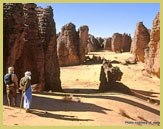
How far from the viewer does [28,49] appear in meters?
14.8

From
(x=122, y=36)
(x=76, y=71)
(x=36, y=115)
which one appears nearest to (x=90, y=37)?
(x=122, y=36)

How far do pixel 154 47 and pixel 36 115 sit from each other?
56.2 ft

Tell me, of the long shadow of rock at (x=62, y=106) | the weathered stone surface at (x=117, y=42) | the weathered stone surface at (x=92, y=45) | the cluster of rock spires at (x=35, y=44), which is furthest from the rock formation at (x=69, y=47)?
the long shadow of rock at (x=62, y=106)

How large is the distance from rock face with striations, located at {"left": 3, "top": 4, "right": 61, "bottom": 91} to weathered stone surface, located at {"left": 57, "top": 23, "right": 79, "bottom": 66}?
18.5m

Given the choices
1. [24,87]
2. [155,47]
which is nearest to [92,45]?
[155,47]

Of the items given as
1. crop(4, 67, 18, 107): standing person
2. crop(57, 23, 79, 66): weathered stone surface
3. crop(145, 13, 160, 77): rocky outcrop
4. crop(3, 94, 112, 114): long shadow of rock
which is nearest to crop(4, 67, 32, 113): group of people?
crop(4, 67, 18, 107): standing person

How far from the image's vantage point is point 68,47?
1407 inches

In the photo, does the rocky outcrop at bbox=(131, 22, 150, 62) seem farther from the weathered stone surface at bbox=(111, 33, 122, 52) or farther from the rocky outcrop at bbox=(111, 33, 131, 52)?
the rocky outcrop at bbox=(111, 33, 131, 52)

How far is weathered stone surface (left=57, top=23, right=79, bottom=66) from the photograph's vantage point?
35.5 metres

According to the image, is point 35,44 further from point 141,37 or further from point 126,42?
point 126,42

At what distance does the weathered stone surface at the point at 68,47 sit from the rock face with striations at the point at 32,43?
1850 cm

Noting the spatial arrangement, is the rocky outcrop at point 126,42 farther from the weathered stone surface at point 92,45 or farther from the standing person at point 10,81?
the standing person at point 10,81

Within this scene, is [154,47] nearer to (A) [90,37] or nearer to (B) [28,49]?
(B) [28,49]

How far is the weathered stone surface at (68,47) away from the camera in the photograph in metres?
35.5
